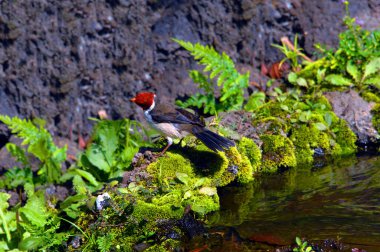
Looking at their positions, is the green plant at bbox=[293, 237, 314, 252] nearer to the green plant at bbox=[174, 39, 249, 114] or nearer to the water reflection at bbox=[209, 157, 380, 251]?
the water reflection at bbox=[209, 157, 380, 251]

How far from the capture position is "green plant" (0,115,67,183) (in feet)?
21.3

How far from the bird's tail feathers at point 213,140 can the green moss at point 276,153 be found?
0.68 m

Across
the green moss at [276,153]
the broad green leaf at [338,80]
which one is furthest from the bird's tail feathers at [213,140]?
the broad green leaf at [338,80]

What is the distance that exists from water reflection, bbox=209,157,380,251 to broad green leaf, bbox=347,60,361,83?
1.17 meters

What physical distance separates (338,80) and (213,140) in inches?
85.6

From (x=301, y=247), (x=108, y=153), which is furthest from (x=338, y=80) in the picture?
(x=301, y=247)

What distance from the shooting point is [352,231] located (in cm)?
392

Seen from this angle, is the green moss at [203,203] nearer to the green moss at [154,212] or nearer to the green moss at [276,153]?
the green moss at [154,212]

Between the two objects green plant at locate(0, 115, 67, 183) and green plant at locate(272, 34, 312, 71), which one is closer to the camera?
green plant at locate(0, 115, 67, 183)

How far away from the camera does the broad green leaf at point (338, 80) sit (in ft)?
21.2

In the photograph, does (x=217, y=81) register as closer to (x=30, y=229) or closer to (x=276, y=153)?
(x=276, y=153)

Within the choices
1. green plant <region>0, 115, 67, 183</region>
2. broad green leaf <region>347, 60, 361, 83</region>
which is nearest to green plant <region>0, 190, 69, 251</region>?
green plant <region>0, 115, 67, 183</region>

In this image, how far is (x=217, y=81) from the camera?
6574 mm

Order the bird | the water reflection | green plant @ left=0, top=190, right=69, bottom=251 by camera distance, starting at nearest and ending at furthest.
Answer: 1. the water reflection
2. green plant @ left=0, top=190, right=69, bottom=251
3. the bird
